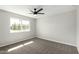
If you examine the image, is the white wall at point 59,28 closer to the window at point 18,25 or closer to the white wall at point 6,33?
the window at point 18,25

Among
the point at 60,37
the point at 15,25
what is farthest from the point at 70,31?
the point at 15,25

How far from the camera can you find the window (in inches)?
136

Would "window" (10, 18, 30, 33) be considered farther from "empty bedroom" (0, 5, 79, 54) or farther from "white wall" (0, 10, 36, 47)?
"white wall" (0, 10, 36, 47)

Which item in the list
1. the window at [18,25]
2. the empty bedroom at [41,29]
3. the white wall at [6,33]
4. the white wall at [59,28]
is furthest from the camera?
the window at [18,25]

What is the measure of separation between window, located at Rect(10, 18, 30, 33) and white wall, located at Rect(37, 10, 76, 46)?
1239mm

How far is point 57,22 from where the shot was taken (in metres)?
3.82

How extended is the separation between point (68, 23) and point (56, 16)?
3.25ft

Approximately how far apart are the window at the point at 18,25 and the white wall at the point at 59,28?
1.24 meters

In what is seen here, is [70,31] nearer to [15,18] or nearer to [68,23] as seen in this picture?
[68,23]

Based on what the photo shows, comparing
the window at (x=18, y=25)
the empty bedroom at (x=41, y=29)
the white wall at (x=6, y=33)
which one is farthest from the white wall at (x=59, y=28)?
the white wall at (x=6, y=33)

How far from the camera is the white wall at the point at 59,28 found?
3127mm

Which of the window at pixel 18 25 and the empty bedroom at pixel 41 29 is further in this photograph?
the window at pixel 18 25

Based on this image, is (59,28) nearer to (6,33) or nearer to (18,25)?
(18,25)

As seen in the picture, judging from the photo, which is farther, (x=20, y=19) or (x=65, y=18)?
(x=20, y=19)
